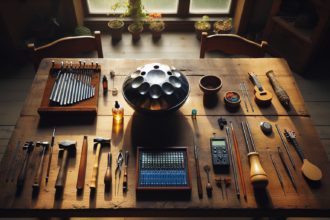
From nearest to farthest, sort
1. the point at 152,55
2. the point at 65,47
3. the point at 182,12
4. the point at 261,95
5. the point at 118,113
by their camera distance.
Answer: the point at 118,113
the point at 261,95
the point at 65,47
the point at 152,55
the point at 182,12

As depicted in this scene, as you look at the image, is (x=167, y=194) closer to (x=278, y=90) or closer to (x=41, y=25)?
(x=278, y=90)

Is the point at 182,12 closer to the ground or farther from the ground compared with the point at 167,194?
farther from the ground

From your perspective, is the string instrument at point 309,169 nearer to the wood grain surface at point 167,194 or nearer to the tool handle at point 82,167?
the wood grain surface at point 167,194

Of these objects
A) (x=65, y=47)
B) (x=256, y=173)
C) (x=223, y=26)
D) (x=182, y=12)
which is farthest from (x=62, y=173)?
(x=182, y=12)

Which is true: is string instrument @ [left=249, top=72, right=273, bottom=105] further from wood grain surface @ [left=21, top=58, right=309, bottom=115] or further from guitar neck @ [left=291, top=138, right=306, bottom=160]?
guitar neck @ [left=291, top=138, right=306, bottom=160]

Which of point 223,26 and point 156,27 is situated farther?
point 156,27

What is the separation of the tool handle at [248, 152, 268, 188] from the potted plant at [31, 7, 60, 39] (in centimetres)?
273

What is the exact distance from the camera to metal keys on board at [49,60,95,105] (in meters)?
1.50

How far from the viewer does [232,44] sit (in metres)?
1.94

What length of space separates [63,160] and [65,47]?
3.19 ft

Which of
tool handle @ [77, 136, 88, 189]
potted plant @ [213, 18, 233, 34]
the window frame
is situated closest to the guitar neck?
tool handle @ [77, 136, 88, 189]

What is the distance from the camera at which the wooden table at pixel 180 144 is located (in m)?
1.11

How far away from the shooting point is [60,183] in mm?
1141

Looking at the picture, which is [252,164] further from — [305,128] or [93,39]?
[93,39]
